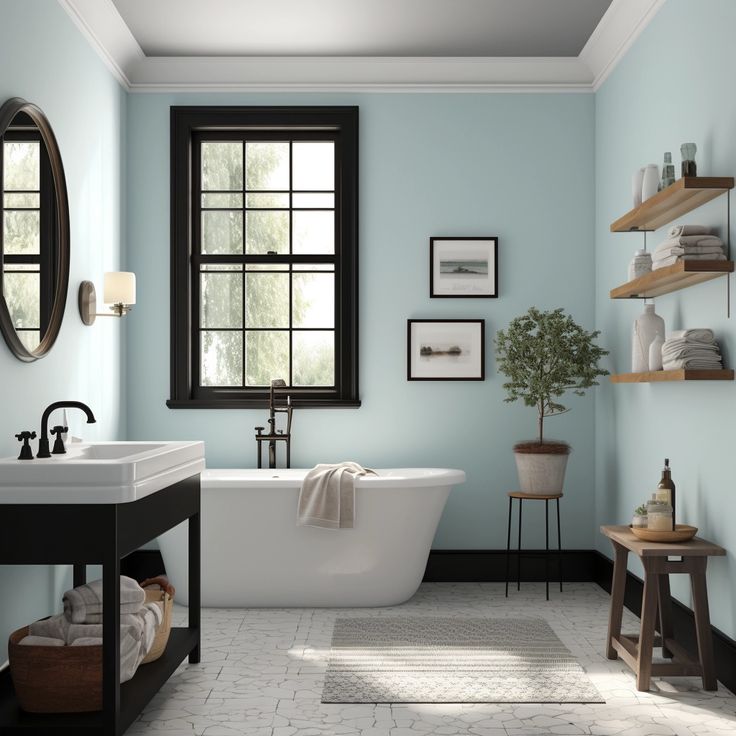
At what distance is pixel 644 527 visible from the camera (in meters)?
3.33


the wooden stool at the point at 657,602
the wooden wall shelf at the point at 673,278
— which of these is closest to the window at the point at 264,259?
the wooden wall shelf at the point at 673,278

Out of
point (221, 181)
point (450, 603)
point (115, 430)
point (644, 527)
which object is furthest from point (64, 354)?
point (644, 527)

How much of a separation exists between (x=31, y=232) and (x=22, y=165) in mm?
264

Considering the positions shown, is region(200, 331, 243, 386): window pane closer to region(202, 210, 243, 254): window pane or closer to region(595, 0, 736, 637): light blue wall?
region(202, 210, 243, 254): window pane

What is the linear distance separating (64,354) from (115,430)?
97 centimetres

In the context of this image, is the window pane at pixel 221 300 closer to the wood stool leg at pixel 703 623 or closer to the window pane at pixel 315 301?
the window pane at pixel 315 301

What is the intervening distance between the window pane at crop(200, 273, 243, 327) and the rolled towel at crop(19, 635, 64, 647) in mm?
2732

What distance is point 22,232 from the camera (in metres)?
3.42

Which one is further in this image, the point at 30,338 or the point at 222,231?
the point at 222,231

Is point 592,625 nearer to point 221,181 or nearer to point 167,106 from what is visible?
point 221,181

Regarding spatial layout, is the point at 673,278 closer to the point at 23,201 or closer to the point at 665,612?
the point at 665,612

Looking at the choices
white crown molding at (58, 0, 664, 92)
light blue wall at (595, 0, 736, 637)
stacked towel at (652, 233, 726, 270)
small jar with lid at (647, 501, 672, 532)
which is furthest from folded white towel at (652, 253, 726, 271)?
white crown molding at (58, 0, 664, 92)

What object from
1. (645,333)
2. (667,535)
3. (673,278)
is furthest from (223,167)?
(667,535)

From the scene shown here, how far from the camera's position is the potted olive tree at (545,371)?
4551 mm
